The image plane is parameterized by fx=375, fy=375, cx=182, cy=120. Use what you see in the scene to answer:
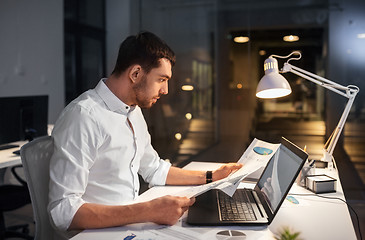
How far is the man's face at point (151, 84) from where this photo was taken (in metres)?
1.47

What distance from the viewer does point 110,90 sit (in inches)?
58.7

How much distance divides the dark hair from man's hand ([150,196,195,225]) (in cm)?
53

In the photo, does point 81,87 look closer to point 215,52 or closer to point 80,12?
point 80,12

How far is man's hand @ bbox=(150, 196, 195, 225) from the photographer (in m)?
1.17

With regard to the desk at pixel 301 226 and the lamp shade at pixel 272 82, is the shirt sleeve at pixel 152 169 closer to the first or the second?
the desk at pixel 301 226

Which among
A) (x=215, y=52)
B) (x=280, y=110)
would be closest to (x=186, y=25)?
(x=215, y=52)

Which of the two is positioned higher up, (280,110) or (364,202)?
(280,110)

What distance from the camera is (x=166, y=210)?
1.18 metres

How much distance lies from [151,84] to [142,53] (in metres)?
0.12

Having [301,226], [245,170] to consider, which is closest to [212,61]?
[245,170]

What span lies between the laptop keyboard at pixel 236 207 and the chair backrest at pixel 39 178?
64 cm

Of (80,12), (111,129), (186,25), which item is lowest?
(111,129)

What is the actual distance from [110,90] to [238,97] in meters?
2.83

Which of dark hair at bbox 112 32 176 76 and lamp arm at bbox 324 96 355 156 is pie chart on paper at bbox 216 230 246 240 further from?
lamp arm at bbox 324 96 355 156
